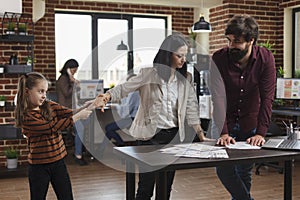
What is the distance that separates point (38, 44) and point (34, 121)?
13.8 ft

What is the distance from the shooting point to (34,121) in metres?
2.48

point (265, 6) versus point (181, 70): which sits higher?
point (265, 6)

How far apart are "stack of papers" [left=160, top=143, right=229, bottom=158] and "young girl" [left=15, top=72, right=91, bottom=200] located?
0.58 meters

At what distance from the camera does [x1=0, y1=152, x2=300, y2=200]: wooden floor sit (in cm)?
384

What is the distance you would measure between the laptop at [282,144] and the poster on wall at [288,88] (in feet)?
9.98

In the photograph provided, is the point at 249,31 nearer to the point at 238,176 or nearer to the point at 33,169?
the point at 238,176

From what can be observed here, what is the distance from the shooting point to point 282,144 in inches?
94.7

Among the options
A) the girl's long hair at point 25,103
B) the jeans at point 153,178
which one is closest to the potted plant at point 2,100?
the girl's long hair at point 25,103

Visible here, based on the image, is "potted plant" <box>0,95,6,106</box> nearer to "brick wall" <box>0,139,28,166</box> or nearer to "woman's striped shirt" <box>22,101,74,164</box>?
"brick wall" <box>0,139,28,166</box>

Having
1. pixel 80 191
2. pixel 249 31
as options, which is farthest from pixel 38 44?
pixel 249 31

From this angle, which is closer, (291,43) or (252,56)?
(252,56)

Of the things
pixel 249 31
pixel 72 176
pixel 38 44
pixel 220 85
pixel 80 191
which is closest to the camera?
pixel 249 31

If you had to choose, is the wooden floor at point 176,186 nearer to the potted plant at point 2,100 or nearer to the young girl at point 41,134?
the potted plant at point 2,100

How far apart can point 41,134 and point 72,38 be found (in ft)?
15.3
